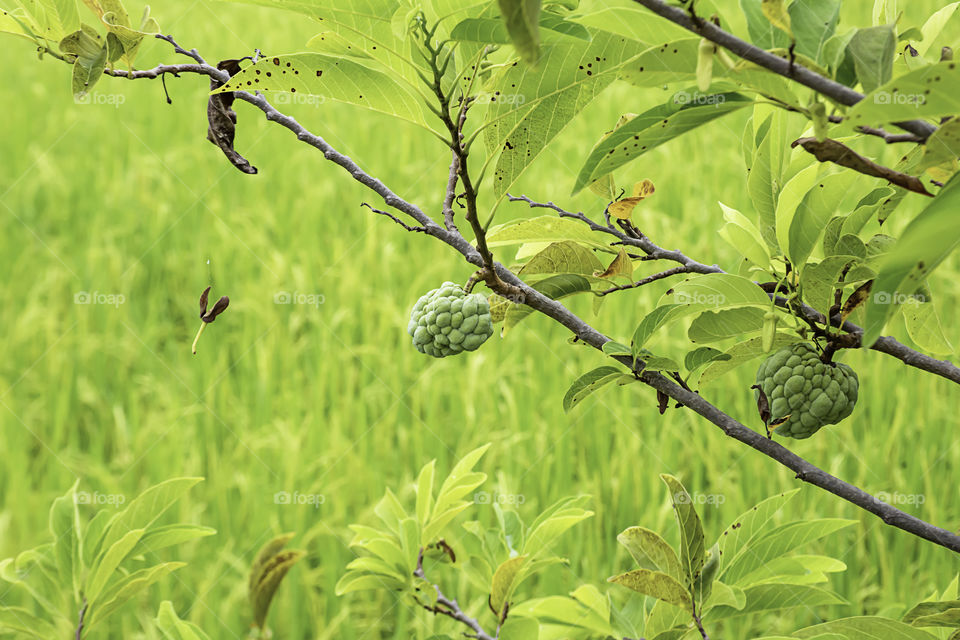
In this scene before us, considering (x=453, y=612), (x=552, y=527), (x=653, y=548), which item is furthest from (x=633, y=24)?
(x=453, y=612)

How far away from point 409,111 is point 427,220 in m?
0.11

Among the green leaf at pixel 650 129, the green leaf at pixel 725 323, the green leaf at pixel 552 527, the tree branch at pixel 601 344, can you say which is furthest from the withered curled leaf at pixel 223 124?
the green leaf at pixel 552 527

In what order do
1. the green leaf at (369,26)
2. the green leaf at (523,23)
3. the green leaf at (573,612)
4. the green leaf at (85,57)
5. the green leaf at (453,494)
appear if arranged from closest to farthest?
the green leaf at (523,23)
the green leaf at (369,26)
the green leaf at (85,57)
the green leaf at (573,612)
the green leaf at (453,494)

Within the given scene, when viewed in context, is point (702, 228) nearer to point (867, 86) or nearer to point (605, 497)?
point (605, 497)

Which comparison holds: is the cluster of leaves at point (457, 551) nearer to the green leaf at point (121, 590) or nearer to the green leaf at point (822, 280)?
the green leaf at point (121, 590)

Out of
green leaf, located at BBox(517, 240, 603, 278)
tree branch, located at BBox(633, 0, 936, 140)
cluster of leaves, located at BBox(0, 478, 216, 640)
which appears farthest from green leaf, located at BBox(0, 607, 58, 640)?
tree branch, located at BBox(633, 0, 936, 140)

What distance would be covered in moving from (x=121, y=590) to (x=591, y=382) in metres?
0.56

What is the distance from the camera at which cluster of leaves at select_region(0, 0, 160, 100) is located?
0.62 metres

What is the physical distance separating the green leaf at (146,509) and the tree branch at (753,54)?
2.23 feet

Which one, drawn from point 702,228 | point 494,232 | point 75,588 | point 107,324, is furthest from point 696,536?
point 107,324

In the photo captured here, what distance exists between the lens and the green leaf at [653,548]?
0.73 m

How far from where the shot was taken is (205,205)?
3148mm

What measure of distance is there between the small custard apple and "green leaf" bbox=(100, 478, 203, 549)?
32cm

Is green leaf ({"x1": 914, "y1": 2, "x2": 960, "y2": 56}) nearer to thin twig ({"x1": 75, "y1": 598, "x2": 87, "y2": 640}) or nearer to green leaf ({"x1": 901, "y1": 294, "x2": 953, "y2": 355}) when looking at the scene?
green leaf ({"x1": 901, "y1": 294, "x2": 953, "y2": 355})
